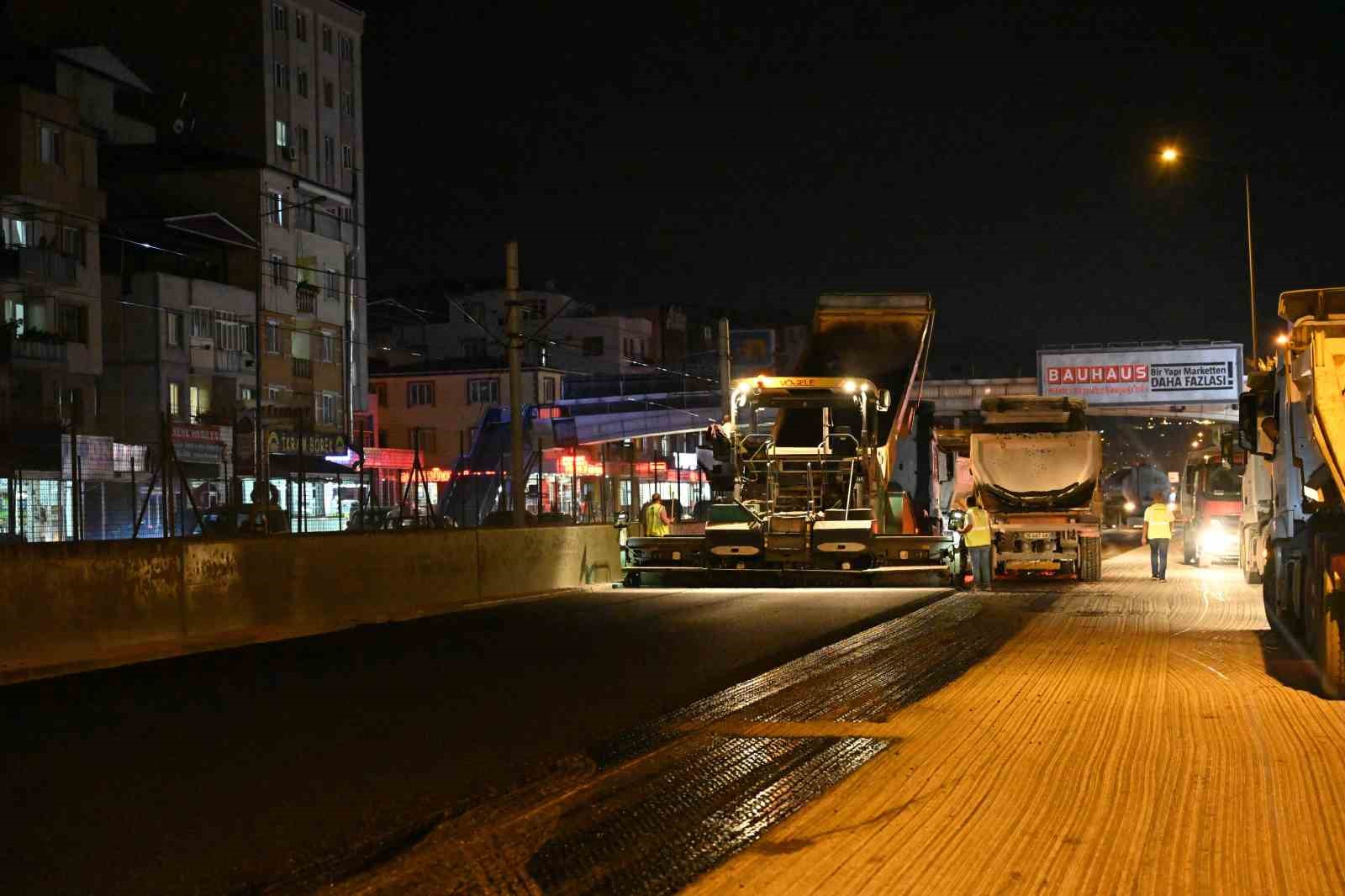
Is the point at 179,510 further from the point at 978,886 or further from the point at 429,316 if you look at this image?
the point at 429,316

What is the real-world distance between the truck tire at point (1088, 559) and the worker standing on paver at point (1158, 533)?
0.95m

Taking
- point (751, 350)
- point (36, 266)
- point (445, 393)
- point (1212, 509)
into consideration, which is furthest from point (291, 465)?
point (751, 350)

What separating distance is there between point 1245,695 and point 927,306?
1656 cm

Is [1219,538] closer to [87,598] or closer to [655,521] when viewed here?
[655,521]

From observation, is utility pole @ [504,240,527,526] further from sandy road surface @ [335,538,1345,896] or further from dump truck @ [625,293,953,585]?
sandy road surface @ [335,538,1345,896]

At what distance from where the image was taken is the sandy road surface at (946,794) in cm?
684

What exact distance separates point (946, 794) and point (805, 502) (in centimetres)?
1739

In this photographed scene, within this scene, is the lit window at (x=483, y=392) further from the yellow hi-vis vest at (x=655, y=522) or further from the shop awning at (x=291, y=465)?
the yellow hi-vis vest at (x=655, y=522)

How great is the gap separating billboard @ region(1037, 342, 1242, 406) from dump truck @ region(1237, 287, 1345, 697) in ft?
167

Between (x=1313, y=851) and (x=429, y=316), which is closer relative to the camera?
(x=1313, y=851)

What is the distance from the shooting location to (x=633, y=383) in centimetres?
7744

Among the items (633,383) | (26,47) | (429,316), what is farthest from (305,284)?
(429,316)

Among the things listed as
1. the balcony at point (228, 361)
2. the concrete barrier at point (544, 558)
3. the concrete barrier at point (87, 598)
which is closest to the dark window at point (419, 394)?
the balcony at point (228, 361)

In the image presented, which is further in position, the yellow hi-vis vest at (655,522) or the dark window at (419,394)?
the dark window at (419,394)
